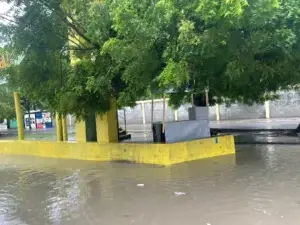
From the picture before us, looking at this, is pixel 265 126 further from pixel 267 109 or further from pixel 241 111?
pixel 241 111

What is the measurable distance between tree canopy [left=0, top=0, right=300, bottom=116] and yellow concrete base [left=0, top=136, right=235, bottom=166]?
141 centimetres

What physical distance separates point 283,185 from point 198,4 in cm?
368

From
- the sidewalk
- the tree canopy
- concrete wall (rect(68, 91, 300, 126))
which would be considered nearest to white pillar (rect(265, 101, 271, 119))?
concrete wall (rect(68, 91, 300, 126))

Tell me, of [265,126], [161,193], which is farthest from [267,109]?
[161,193]

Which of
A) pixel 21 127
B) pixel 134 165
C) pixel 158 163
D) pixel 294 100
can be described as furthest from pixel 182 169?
pixel 294 100

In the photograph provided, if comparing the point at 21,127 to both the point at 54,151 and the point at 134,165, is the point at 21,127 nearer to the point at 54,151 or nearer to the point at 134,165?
the point at 54,151

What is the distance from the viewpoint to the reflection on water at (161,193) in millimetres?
5699

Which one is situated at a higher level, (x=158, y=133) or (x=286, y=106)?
(x=286, y=106)

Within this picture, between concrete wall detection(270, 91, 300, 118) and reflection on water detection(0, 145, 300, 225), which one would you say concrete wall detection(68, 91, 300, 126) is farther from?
reflection on water detection(0, 145, 300, 225)

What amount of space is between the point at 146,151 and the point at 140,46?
3831 millimetres

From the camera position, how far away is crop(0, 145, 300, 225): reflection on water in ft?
18.7

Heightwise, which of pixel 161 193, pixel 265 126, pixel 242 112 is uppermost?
pixel 242 112

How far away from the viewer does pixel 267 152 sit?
11.7 m

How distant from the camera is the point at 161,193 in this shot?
7176 millimetres
